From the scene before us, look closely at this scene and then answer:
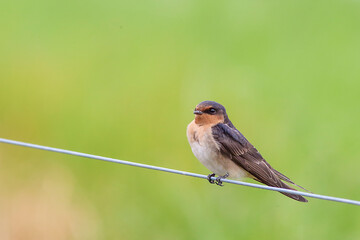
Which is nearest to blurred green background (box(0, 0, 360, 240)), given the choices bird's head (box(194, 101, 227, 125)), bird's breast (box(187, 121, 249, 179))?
bird's breast (box(187, 121, 249, 179))

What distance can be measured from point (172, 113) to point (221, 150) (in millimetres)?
1244

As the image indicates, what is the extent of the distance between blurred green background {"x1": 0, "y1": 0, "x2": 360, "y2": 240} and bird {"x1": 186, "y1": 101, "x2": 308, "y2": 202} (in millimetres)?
295

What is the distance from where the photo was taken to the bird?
362 centimetres

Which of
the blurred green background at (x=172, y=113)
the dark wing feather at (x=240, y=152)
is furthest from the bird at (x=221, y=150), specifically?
the blurred green background at (x=172, y=113)

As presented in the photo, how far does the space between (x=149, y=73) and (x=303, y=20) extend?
1868mm

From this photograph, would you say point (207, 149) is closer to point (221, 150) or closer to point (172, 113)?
point (221, 150)

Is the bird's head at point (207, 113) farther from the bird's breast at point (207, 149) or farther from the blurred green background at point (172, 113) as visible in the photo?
the blurred green background at point (172, 113)

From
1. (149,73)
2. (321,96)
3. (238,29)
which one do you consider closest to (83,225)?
(149,73)

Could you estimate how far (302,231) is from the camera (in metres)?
3.72

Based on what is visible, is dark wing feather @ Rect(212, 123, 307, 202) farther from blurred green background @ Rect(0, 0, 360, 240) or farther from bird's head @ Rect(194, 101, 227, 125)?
blurred green background @ Rect(0, 0, 360, 240)

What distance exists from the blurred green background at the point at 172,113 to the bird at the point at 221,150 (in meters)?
0.30

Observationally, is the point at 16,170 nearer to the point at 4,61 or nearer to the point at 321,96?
the point at 4,61

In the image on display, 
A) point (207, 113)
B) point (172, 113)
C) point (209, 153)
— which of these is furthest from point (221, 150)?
point (172, 113)

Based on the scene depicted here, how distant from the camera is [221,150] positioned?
3.65 meters
